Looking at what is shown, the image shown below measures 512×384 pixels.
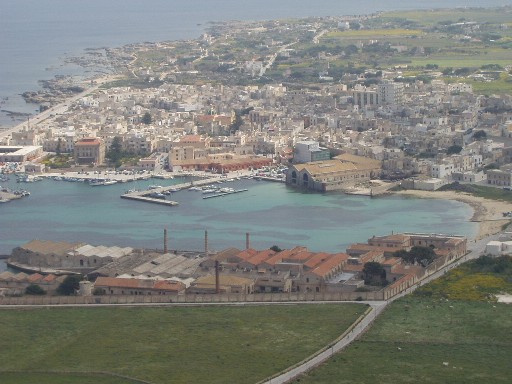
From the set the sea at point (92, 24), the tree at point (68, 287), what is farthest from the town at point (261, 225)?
the sea at point (92, 24)

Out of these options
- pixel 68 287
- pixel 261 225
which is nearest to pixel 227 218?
Answer: pixel 261 225

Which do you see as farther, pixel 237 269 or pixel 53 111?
pixel 53 111

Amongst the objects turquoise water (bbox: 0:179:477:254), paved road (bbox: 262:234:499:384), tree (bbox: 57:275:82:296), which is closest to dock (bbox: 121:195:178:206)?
turquoise water (bbox: 0:179:477:254)

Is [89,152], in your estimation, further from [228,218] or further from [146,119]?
[228,218]

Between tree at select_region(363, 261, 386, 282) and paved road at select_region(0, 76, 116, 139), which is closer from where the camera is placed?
tree at select_region(363, 261, 386, 282)

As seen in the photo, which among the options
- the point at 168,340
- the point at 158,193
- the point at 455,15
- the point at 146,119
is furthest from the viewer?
the point at 455,15

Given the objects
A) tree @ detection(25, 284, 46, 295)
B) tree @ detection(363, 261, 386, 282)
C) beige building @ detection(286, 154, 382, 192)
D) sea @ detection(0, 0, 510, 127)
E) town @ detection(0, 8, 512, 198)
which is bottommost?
tree @ detection(25, 284, 46, 295)

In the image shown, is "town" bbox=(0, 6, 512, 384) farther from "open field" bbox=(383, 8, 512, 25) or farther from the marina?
"open field" bbox=(383, 8, 512, 25)
